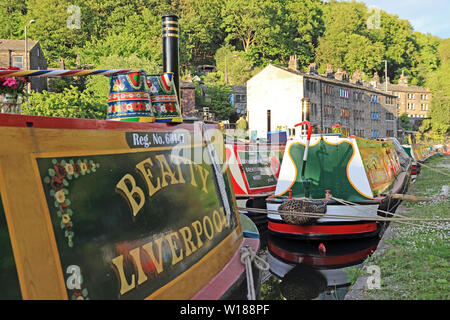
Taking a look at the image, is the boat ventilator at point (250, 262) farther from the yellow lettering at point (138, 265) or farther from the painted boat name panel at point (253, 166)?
the painted boat name panel at point (253, 166)

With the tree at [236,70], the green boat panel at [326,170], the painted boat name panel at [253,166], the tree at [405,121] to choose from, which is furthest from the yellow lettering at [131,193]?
the tree at [405,121]

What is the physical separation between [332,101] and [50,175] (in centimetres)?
4780

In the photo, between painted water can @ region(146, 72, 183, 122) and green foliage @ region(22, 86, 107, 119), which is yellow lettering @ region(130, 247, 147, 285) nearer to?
painted water can @ region(146, 72, 183, 122)

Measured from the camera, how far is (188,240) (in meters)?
3.82

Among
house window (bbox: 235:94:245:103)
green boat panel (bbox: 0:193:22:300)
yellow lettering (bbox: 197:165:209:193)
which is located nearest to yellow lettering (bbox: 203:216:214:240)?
yellow lettering (bbox: 197:165:209:193)

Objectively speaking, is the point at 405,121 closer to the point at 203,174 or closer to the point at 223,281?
the point at 203,174

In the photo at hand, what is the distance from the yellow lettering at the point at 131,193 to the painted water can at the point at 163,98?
127cm

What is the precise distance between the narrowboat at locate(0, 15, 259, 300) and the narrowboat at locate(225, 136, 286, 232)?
27.6 feet

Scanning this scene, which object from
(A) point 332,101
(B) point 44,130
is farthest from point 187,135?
(A) point 332,101

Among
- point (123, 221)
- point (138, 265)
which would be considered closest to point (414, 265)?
point (138, 265)

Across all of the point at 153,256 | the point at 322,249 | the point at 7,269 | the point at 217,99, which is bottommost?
the point at 322,249

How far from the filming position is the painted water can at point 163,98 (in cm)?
438

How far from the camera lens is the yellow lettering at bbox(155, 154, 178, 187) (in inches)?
146

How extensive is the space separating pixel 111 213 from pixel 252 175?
11225 mm
